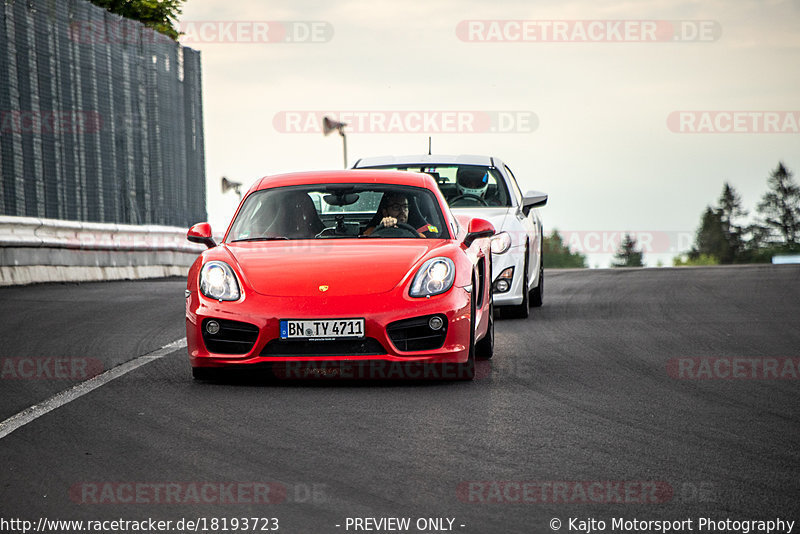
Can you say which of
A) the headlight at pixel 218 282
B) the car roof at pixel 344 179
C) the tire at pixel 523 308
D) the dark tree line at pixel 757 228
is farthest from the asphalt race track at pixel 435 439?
the dark tree line at pixel 757 228

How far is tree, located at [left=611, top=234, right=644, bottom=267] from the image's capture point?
7584 inches

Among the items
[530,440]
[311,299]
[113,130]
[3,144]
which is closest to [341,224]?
[311,299]

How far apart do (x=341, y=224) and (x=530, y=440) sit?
3523 mm

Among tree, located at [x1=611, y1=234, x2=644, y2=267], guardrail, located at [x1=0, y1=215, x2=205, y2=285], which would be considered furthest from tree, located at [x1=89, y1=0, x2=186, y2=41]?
tree, located at [x1=611, y1=234, x2=644, y2=267]

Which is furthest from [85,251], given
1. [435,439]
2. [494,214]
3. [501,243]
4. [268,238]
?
[435,439]

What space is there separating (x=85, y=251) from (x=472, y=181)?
9.68 m

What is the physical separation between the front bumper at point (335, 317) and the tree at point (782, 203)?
125 metres

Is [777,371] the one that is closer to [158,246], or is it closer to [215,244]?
[215,244]

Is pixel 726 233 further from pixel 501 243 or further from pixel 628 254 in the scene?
pixel 501 243

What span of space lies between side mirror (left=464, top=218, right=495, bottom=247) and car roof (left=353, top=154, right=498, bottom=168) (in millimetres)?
4617

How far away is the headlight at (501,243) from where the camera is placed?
12.3 metres

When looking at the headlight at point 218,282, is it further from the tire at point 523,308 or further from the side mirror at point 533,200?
the side mirror at point 533,200

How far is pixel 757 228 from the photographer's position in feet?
428

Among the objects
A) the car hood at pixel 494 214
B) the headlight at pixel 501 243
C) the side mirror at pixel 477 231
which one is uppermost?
the side mirror at pixel 477 231
